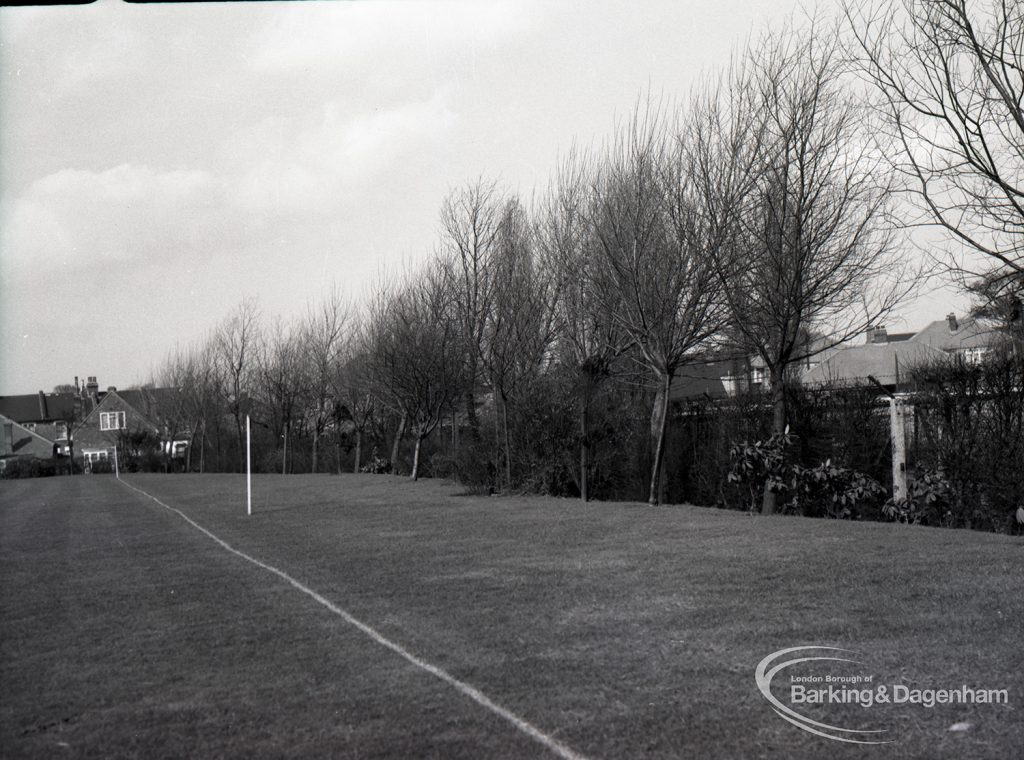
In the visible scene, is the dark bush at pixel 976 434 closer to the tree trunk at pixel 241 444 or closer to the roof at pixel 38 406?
the tree trunk at pixel 241 444

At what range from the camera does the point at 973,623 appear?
6.96 m

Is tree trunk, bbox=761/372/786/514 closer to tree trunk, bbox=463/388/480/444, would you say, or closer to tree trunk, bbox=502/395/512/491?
tree trunk, bbox=502/395/512/491

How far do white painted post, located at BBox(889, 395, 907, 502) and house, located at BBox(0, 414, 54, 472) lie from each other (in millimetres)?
70222

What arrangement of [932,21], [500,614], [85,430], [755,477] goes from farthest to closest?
[85,430] < [755,477] < [932,21] < [500,614]

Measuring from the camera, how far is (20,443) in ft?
250

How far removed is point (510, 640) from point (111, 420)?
8948cm

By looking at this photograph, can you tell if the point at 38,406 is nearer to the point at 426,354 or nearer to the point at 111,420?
the point at 111,420

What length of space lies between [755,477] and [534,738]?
11677 millimetres

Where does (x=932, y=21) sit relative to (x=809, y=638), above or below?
above

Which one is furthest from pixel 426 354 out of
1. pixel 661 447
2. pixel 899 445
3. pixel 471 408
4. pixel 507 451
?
pixel 899 445

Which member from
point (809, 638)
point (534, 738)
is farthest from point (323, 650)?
point (809, 638)

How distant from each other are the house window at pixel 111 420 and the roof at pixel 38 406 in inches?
131

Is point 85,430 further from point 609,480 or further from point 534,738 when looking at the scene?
point 534,738

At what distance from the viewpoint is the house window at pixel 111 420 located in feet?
290
